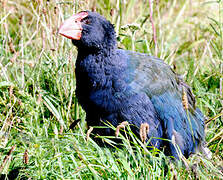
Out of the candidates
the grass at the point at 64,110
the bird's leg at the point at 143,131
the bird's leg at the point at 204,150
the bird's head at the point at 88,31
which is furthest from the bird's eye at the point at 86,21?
the bird's leg at the point at 204,150

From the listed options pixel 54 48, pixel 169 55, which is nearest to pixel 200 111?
pixel 169 55

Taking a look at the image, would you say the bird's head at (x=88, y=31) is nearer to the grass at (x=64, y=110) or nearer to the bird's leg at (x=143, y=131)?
the grass at (x=64, y=110)

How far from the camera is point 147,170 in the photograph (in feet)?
8.59

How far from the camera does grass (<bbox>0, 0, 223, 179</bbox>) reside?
2.71m

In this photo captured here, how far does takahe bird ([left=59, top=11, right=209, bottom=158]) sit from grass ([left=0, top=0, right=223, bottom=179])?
0.19 m

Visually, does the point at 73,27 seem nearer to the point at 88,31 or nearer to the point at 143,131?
the point at 88,31

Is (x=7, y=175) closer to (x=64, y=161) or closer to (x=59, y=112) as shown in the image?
(x=64, y=161)

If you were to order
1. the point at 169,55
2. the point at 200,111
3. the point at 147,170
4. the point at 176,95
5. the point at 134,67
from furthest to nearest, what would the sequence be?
the point at 169,55, the point at 200,111, the point at 176,95, the point at 134,67, the point at 147,170

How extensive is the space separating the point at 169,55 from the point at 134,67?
97 centimetres

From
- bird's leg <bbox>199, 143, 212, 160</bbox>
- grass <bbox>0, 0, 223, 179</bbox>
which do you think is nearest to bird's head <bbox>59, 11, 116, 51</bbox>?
grass <bbox>0, 0, 223, 179</bbox>

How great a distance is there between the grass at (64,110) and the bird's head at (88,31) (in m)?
0.43

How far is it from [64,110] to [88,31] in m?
0.83

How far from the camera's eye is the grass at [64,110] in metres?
2.71

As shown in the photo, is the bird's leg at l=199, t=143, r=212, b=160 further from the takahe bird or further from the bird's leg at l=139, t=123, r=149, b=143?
the bird's leg at l=139, t=123, r=149, b=143
